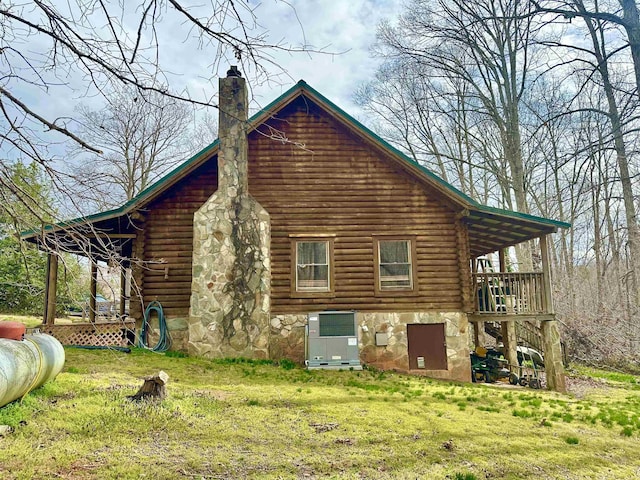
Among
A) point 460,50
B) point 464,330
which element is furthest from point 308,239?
point 460,50

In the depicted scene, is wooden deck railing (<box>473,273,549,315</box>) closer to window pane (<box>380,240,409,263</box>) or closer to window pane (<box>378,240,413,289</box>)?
window pane (<box>378,240,413,289</box>)

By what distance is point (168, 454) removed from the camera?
560 cm

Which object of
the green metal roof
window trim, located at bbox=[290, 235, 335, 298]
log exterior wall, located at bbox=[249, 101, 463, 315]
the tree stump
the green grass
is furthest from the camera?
the green grass

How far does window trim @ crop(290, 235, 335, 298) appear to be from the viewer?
43.0 ft

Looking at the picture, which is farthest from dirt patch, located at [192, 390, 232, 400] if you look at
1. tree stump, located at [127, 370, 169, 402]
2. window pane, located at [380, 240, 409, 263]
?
window pane, located at [380, 240, 409, 263]

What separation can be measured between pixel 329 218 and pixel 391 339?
12.2ft

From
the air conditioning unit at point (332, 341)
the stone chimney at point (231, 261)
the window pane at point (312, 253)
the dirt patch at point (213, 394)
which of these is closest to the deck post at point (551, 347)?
the air conditioning unit at point (332, 341)

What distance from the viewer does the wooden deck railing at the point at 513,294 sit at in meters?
13.2

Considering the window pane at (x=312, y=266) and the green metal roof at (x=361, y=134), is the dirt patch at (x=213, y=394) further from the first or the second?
the green metal roof at (x=361, y=134)

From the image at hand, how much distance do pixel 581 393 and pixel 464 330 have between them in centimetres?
346

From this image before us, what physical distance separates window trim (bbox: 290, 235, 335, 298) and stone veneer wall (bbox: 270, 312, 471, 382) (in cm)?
62

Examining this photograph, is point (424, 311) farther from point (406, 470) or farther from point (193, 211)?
point (406, 470)

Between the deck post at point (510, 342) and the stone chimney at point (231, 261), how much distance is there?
833 cm

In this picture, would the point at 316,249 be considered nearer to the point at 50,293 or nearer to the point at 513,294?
the point at 513,294
